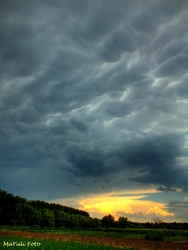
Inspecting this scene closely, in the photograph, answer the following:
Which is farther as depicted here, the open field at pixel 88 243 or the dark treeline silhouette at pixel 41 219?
the dark treeline silhouette at pixel 41 219

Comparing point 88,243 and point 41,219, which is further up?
point 41,219

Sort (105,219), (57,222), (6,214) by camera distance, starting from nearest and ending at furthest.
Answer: (105,219), (6,214), (57,222)

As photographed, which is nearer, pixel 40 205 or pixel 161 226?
pixel 161 226

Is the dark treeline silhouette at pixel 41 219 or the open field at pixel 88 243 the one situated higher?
the dark treeline silhouette at pixel 41 219

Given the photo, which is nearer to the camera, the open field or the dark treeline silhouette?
the open field

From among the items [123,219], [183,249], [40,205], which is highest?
[40,205]

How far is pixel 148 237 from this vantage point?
185 ft

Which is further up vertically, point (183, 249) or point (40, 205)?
point (40, 205)

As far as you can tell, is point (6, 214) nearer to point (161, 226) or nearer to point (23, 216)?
point (23, 216)

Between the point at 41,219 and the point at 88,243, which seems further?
the point at 41,219

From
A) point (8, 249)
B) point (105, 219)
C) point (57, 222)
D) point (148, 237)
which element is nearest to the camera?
point (8, 249)

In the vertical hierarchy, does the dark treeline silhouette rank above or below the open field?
above

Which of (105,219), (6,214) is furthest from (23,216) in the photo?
(105,219)

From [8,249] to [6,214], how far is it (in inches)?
4906
